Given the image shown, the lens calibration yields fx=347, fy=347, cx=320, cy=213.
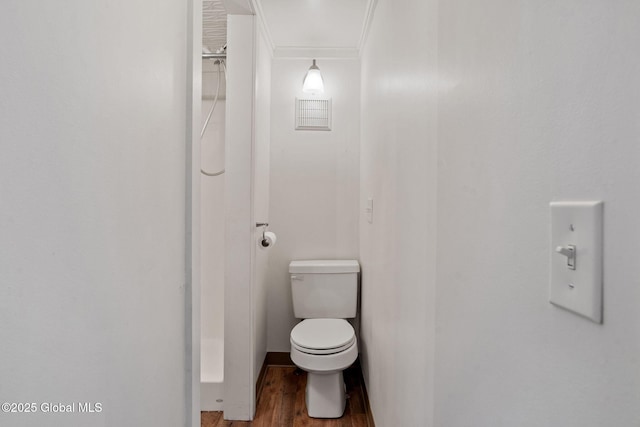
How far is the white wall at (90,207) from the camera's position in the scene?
1.35ft

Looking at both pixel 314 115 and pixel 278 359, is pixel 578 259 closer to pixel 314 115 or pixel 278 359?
pixel 314 115

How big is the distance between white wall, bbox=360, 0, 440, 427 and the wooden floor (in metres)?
0.22

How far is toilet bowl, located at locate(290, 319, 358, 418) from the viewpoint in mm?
1852

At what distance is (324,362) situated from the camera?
184cm

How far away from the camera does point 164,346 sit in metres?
0.79

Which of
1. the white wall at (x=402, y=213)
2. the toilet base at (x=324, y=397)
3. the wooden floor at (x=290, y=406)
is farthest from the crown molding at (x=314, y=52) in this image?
the wooden floor at (x=290, y=406)

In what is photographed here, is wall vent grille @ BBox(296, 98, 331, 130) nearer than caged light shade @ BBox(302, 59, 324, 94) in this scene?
No

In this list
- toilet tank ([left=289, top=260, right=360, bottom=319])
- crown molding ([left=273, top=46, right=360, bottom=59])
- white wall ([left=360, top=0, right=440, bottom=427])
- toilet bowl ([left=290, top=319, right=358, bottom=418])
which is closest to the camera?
white wall ([left=360, top=0, right=440, bottom=427])

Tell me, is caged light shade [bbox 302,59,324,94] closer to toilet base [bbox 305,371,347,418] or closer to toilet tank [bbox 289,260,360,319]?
toilet tank [bbox 289,260,360,319]

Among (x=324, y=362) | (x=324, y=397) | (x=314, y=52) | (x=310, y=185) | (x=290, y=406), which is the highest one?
(x=314, y=52)

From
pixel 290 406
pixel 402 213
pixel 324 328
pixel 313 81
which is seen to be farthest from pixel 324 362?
pixel 313 81

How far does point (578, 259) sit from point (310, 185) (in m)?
2.24

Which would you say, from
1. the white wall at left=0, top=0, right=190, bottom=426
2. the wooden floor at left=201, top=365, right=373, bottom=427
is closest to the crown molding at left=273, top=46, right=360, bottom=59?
the white wall at left=0, top=0, right=190, bottom=426

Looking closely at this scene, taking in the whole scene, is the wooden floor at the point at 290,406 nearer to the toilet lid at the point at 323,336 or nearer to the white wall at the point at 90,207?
the toilet lid at the point at 323,336
